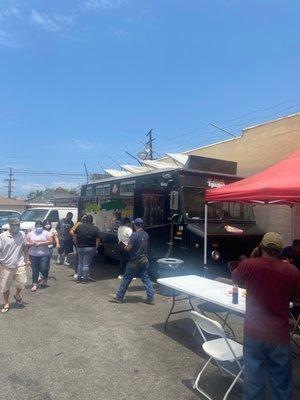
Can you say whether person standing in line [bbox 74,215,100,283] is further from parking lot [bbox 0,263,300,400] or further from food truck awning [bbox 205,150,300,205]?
food truck awning [bbox 205,150,300,205]

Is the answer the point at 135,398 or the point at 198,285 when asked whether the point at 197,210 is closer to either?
the point at 198,285

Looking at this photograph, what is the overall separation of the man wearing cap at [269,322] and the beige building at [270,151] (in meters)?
8.47

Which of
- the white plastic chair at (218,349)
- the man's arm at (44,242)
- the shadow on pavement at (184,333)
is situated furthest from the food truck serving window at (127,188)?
the white plastic chair at (218,349)

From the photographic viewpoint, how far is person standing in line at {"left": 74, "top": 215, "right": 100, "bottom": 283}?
9031 millimetres

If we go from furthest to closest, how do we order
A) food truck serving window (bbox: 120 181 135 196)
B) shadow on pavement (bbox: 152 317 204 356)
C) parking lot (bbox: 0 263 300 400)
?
food truck serving window (bbox: 120 181 135 196) → shadow on pavement (bbox: 152 317 204 356) → parking lot (bbox: 0 263 300 400)

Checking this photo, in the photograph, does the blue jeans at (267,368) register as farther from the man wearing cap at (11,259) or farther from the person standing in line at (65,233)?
the person standing in line at (65,233)

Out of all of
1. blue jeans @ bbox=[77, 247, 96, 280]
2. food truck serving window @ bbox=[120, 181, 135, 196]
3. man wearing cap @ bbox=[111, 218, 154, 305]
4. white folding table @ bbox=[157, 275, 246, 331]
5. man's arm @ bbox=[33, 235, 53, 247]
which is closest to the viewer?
white folding table @ bbox=[157, 275, 246, 331]

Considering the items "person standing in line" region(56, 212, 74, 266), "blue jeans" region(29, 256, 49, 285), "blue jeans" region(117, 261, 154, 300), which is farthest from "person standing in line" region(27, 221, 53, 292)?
"person standing in line" region(56, 212, 74, 266)

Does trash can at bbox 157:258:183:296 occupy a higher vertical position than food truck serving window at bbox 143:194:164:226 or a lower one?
lower

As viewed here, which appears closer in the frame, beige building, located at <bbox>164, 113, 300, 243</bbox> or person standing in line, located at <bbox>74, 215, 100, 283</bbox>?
person standing in line, located at <bbox>74, 215, 100, 283</bbox>

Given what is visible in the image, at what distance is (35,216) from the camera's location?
16.0 metres

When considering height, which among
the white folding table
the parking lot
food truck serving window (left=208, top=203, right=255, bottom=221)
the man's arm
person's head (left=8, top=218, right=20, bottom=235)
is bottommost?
the parking lot

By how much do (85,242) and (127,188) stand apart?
90.0 inches

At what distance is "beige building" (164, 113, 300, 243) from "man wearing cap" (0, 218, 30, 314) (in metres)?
7.90
